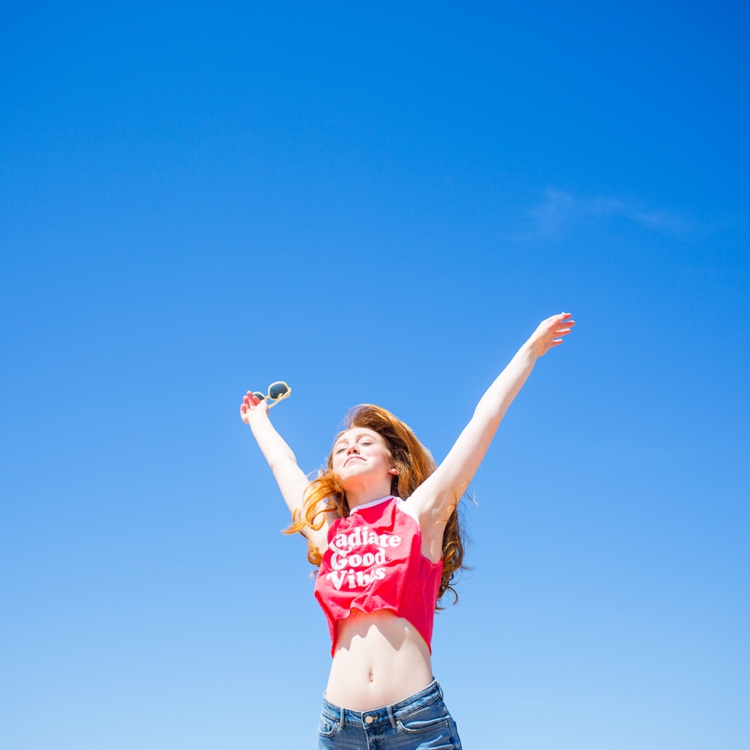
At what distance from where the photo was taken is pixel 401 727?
537 cm

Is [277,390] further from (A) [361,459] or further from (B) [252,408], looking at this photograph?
(A) [361,459]

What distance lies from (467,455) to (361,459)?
0.91m

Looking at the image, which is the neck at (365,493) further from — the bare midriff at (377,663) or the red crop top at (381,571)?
the bare midriff at (377,663)

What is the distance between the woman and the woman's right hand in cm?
35

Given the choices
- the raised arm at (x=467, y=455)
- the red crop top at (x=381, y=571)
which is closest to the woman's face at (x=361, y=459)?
the red crop top at (x=381, y=571)

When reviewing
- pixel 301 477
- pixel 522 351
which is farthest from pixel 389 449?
pixel 522 351

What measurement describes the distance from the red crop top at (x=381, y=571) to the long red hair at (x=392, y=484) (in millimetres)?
338

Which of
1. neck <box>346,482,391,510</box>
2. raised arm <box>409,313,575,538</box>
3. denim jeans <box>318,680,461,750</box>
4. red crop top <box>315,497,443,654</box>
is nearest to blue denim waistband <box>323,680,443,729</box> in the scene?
denim jeans <box>318,680,461,750</box>

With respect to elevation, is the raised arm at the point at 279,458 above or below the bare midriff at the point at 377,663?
above

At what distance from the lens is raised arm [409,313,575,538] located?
6246 millimetres

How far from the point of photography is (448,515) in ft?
20.9

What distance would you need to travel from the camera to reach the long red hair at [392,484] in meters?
6.64

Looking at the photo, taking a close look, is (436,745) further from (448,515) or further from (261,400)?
(261,400)

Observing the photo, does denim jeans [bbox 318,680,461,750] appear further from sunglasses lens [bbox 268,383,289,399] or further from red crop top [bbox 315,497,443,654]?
sunglasses lens [bbox 268,383,289,399]
